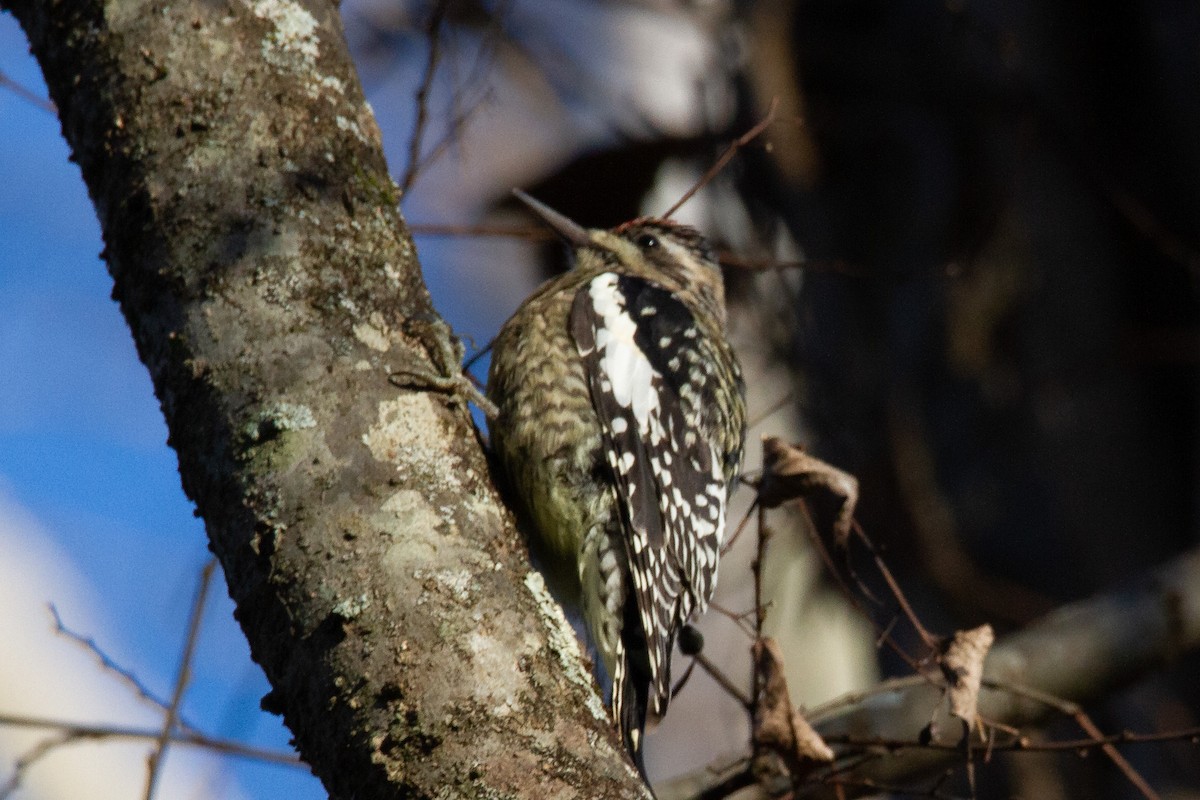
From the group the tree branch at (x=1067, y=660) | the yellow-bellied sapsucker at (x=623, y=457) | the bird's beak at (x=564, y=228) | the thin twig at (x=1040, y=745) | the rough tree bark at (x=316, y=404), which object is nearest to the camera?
the rough tree bark at (x=316, y=404)

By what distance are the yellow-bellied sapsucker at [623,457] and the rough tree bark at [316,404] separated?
74 centimetres

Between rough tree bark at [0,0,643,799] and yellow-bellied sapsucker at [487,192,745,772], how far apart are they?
0.74 metres

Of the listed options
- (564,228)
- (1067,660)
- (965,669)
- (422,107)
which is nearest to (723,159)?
(422,107)

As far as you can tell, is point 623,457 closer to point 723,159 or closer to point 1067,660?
point 723,159

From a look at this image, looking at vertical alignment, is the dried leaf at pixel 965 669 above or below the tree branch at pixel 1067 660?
below

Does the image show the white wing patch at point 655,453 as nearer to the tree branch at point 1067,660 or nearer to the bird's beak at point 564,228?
the bird's beak at point 564,228

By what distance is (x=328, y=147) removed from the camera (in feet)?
8.31

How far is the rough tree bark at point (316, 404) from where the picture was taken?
189 centimetres

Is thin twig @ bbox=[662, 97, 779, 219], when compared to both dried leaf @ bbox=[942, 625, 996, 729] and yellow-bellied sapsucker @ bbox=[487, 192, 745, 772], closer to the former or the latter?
yellow-bellied sapsucker @ bbox=[487, 192, 745, 772]

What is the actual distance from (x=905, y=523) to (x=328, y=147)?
10.9ft

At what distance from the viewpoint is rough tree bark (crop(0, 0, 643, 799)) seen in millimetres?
1887

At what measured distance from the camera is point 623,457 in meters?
3.29

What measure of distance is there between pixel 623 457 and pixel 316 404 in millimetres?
1216

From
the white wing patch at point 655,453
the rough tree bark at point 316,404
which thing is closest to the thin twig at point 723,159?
the white wing patch at point 655,453
